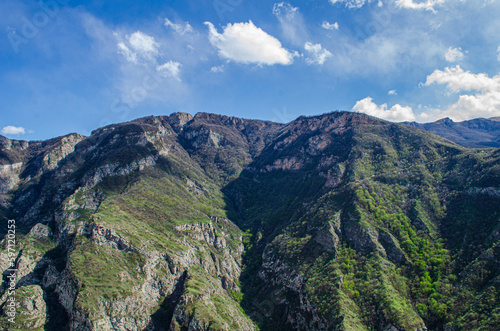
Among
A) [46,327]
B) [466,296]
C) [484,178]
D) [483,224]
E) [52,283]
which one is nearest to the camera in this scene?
[466,296]

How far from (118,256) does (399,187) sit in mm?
186897

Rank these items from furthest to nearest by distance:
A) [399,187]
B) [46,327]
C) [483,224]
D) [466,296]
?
[399,187], [483,224], [46,327], [466,296]

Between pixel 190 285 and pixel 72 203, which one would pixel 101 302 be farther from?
pixel 72 203

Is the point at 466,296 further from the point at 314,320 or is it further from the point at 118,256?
the point at 118,256

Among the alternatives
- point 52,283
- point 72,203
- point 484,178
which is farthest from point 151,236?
point 484,178

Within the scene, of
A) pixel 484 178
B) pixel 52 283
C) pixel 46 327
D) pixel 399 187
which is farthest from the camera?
pixel 399 187

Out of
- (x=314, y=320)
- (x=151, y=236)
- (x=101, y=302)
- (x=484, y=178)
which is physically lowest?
(x=314, y=320)

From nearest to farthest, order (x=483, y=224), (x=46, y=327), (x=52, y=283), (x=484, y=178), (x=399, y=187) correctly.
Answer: (x=46, y=327)
(x=483, y=224)
(x=52, y=283)
(x=484, y=178)
(x=399, y=187)

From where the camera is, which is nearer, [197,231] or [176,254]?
[176,254]

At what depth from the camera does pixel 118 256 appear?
443 feet

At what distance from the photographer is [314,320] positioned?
124 metres

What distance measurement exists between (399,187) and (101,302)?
192732 millimetres

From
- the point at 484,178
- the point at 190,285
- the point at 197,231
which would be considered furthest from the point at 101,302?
the point at 484,178

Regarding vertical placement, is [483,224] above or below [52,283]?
above
